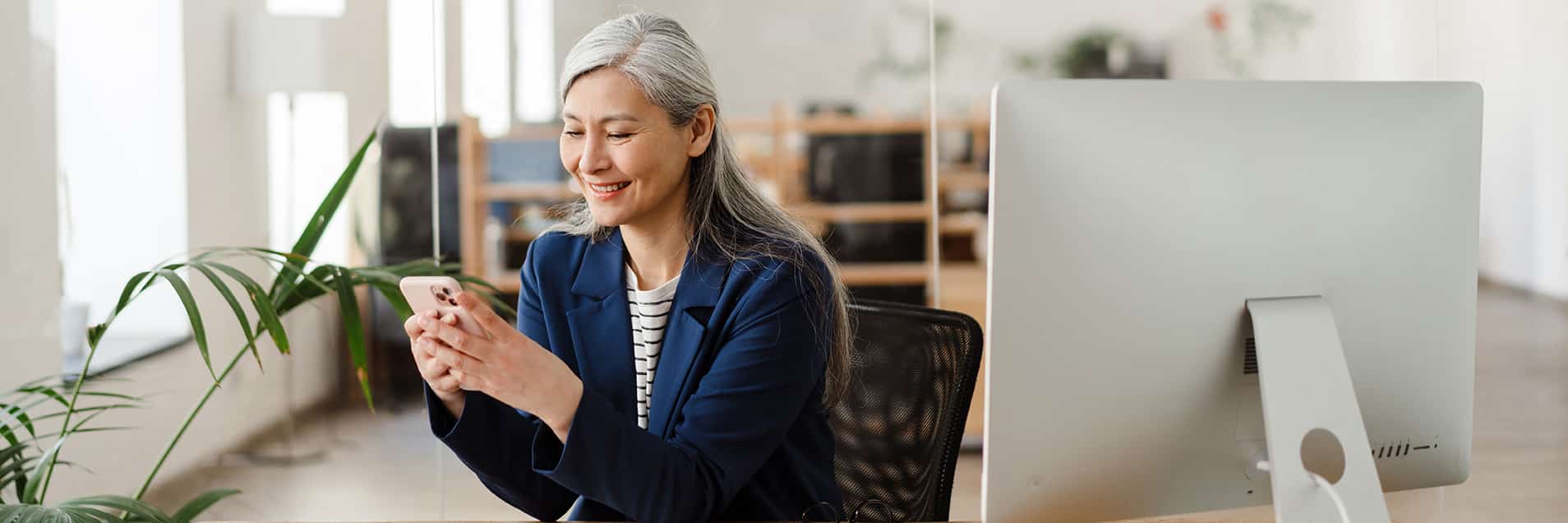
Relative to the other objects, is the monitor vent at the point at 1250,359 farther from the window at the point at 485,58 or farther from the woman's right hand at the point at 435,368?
the window at the point at 485,58

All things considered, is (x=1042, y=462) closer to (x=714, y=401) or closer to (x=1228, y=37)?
(x=714, y=401)

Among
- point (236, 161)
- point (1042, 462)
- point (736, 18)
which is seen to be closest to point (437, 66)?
point (236, 161)

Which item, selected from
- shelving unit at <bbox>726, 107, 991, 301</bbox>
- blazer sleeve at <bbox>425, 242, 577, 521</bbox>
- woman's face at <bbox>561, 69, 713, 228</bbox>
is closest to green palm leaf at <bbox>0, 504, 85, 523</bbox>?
blazer sleeve at <bbox>425, 242, 577, 521</bbox>

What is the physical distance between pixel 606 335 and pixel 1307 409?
30.9 inches

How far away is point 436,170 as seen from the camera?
313 centimetres

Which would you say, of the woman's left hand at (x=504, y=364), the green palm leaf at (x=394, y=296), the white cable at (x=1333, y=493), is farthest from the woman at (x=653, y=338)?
the white cable at (x=1333, y=493)

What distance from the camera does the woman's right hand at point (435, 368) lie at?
46.6 inches

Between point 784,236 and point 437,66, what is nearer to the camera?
point 784,236

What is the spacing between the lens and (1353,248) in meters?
1.11

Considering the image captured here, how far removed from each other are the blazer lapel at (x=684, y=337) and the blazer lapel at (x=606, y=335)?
5 centimetres

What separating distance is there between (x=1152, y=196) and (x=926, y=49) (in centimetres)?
233

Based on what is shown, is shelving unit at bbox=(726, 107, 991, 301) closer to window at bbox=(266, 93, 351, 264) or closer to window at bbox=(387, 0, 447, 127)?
window at bbox=(387, 0, 447, 127)

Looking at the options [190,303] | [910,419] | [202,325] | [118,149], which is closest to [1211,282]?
[910,419]

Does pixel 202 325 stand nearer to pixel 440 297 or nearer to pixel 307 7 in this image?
pixel 440 297
